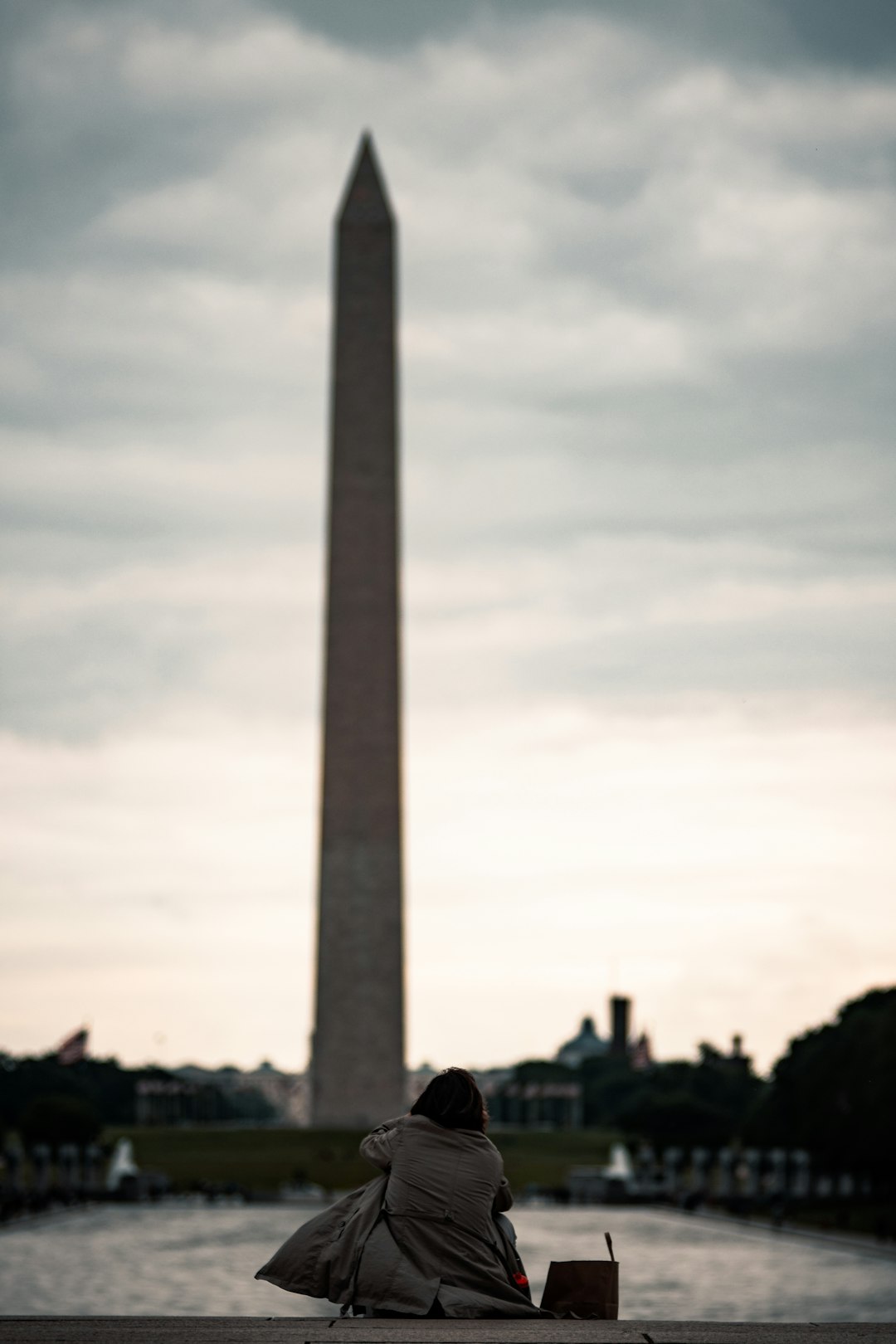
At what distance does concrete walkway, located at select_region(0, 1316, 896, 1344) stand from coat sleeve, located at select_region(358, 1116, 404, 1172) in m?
0.60

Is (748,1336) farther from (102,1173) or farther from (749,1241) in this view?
(102,1173)

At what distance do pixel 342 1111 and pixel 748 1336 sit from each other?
51.3m

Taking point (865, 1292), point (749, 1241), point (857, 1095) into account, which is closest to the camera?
point (865, 1292)

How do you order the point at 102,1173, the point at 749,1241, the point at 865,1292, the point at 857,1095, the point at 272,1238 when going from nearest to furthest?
1. the point at 865,1292
2. the point at 272,1238
3. the point at 749,1241
4. the point at 857,1095
5. the point at 102,1173

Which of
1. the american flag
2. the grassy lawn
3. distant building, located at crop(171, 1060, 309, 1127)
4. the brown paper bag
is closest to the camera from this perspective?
the brown paper bag

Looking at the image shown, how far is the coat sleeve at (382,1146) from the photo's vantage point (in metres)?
8.13

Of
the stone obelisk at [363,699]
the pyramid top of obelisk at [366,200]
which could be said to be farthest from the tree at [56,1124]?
the pyramid top of obelisk at [366,200]

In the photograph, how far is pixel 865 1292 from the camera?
26781mm

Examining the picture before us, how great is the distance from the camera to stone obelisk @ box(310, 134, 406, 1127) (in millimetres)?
56906

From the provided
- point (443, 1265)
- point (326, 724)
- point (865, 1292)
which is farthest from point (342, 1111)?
point (443, 1265)

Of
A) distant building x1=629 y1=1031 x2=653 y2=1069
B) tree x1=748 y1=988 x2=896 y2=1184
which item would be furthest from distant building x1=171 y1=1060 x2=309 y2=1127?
tree x1=748 y1=988 x2=896 y2=1184

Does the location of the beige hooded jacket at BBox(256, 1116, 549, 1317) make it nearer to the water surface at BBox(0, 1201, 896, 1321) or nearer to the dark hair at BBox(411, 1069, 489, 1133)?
the dark hair at BBox(411, 1069, 489, 1133)

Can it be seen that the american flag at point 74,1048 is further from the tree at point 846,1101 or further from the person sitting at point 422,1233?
Result: the person sitting at point 422,1233

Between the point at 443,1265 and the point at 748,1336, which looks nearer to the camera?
the point at 748,1336
